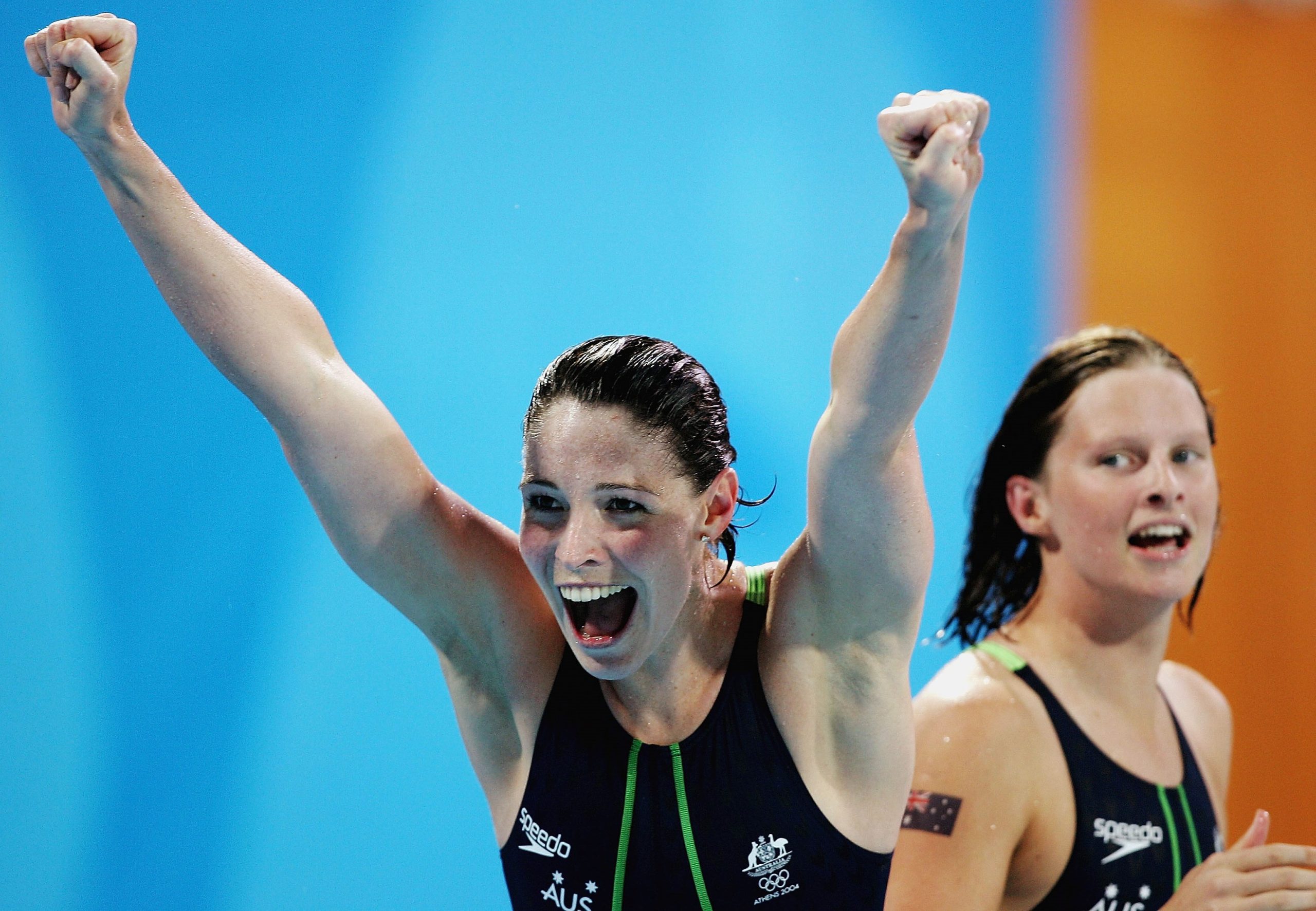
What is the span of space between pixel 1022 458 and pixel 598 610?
0.90 meters

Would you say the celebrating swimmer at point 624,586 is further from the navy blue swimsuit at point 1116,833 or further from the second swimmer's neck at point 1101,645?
the second swimmer's neck at point 1101,645

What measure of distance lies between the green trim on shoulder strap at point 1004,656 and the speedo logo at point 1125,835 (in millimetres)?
238

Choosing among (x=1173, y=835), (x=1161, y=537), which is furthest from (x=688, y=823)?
(x=1161, y=537)

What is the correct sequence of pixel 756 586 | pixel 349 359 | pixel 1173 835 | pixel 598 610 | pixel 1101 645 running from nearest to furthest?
pixel 598 610
pixel 756 586
pixel 1173 835
pixel 1101 645
pixel 349 359

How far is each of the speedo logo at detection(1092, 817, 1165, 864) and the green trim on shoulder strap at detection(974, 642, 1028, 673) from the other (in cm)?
24

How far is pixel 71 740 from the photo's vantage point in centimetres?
238

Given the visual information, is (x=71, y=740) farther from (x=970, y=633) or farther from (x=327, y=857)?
(x=970, y=633)

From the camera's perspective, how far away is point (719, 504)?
147 centimetres

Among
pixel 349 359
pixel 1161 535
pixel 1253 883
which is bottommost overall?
pixel 1253 883

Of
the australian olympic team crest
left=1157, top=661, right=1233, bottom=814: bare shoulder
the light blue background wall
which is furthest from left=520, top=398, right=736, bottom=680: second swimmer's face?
left=1157, top=661, right=1233, bottom=814: bare shoulder

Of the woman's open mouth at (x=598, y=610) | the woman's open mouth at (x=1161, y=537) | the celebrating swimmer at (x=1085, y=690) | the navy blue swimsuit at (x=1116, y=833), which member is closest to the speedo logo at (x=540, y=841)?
the woman's open mouth at (x=598, y=610)

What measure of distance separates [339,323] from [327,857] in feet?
3.45

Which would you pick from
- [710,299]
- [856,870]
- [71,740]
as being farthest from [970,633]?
[71,740]

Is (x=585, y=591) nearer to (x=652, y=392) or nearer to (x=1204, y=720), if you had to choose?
(x=652, y=392)
